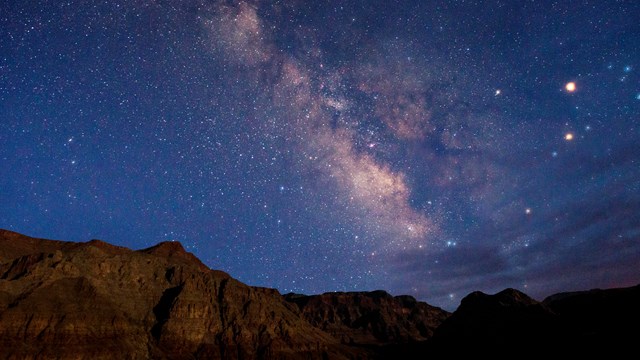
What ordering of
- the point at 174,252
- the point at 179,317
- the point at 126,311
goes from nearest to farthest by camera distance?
the point at 126,311 → the point at 179,317 → the point at 174,252

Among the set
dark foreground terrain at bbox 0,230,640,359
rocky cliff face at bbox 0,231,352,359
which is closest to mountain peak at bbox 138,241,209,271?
dark foreground terrain at bbox 0,230,640,359

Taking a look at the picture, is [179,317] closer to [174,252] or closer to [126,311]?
[126,311]

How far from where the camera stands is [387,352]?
13725 cm

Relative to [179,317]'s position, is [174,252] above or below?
above

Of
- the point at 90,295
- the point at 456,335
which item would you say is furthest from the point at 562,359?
the point at 90,295

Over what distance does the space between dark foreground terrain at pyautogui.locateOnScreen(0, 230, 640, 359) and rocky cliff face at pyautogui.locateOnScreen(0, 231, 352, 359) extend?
25cm

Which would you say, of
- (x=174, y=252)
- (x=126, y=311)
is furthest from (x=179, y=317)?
(x=174, y=252)

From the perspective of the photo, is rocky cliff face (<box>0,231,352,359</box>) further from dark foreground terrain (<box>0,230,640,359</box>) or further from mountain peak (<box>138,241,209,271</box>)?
mountain peak (<box>138,241,209,271</box>)

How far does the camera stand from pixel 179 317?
93.7 metres

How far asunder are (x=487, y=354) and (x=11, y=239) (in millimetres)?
133521

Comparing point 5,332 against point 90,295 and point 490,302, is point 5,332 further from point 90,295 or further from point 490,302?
point 490,302

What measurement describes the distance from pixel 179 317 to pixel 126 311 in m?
12.6

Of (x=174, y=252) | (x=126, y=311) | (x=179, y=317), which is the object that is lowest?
(x=179, y=317)

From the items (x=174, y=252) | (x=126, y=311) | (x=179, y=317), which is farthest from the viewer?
(x=174, y=252)
